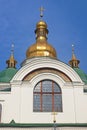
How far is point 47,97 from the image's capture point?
2203 cm

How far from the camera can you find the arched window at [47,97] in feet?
70.7

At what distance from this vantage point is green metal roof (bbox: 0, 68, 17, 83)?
27469 millimetres

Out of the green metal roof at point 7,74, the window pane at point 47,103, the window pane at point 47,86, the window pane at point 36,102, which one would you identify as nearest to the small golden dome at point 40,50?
the green metal roof at point 7,74

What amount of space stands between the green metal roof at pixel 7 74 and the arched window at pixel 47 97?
561 centimetres

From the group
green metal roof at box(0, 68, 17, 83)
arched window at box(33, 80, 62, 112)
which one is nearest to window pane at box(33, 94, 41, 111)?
arched window at box(33, 80, 62, 112)

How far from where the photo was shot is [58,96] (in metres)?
22.0

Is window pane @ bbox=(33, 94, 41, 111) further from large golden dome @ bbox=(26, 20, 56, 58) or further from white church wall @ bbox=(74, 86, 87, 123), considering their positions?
large golden dome @ bbox=(26, 20, 56, 58)

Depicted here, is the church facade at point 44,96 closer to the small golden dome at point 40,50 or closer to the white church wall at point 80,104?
the white church wall at point 80,104

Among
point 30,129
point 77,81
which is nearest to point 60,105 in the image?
point 77,81

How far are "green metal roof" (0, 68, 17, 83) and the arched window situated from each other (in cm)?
561

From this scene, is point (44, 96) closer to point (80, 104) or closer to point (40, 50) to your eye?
point (80, 104)

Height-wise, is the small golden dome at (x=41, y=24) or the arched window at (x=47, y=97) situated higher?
the small golden dome at (x=41, y=24)

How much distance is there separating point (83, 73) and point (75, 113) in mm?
9119

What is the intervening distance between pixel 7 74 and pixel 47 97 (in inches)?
303
